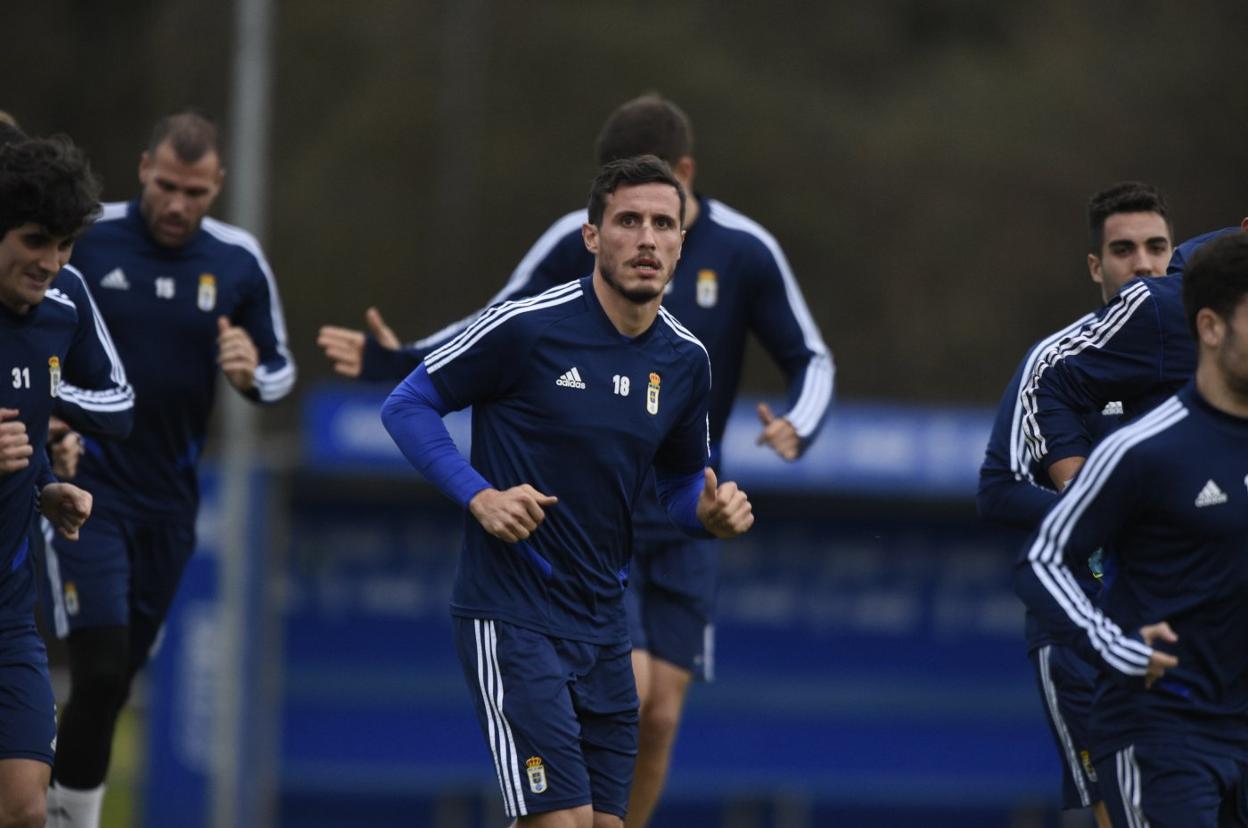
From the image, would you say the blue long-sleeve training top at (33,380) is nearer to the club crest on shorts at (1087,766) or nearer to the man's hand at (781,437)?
the man's hand at (781,437)

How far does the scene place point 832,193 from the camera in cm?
2938

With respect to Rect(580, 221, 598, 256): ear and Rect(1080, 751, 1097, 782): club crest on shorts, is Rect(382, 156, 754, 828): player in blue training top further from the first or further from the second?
Rect(1080, 751, 1097, 782): club crest on shorts

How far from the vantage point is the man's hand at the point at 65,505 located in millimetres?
6672

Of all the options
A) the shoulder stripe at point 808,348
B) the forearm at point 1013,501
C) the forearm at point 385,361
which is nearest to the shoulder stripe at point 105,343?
the forearm at point 385,361

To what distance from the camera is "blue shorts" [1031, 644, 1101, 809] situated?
7285 mm

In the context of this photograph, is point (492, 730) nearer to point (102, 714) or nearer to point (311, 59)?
point (102, 714)

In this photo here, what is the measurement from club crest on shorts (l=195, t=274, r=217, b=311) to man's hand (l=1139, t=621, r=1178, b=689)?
14.8ft

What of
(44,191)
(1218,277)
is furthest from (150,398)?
(1218,277)

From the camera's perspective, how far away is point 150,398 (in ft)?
27.8

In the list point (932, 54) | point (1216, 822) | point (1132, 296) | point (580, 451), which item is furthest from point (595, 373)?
point (932, 54)

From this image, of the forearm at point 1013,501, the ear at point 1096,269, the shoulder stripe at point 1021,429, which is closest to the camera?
the forearm at point 1013,501

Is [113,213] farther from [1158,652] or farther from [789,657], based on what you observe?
[789,657]

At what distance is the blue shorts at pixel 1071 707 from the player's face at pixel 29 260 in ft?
12.2

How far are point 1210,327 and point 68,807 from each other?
4.91 m
